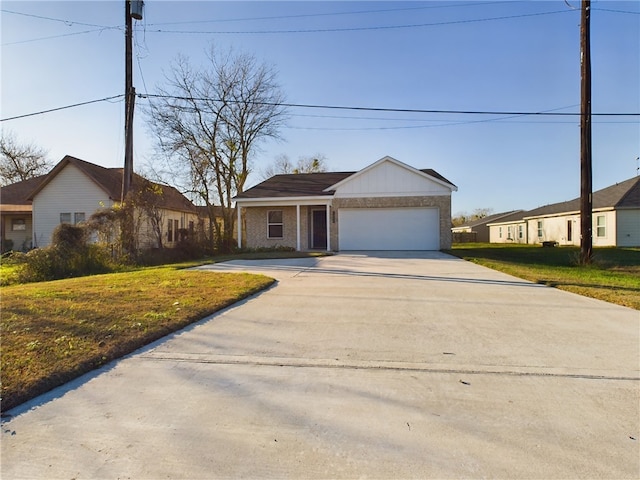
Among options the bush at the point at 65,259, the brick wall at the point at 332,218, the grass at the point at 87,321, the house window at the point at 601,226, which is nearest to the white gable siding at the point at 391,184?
the brick wall at the point at 332,218

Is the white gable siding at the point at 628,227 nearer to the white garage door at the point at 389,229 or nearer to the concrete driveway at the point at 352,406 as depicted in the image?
the white garage door at the point at 389,229

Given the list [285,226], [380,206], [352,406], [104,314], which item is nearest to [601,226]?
[380,206]

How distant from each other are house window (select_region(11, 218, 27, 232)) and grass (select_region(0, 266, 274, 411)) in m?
21.6

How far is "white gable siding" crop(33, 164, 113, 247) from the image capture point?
22531 mm

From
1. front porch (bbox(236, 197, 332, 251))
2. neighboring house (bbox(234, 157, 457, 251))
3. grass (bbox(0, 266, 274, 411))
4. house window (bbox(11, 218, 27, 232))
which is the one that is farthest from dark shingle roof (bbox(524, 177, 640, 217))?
house window (bbox(11, 218, 27, 232))

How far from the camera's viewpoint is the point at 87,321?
5.11 m

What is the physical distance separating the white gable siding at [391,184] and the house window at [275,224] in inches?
143

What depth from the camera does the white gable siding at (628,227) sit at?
80.3 feet

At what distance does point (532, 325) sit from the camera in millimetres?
5410

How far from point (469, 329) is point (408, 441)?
10.0 feet

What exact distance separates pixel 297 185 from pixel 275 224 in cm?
→ 270

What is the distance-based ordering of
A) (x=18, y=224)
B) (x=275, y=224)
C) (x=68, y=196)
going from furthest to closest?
(x=18, y=224) → (x=68, y=196) → (x=275, y=224)

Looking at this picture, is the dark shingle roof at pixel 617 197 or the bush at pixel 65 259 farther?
the dark shingle roof at pixel 617 197

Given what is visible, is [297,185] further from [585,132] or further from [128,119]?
[585,132]
